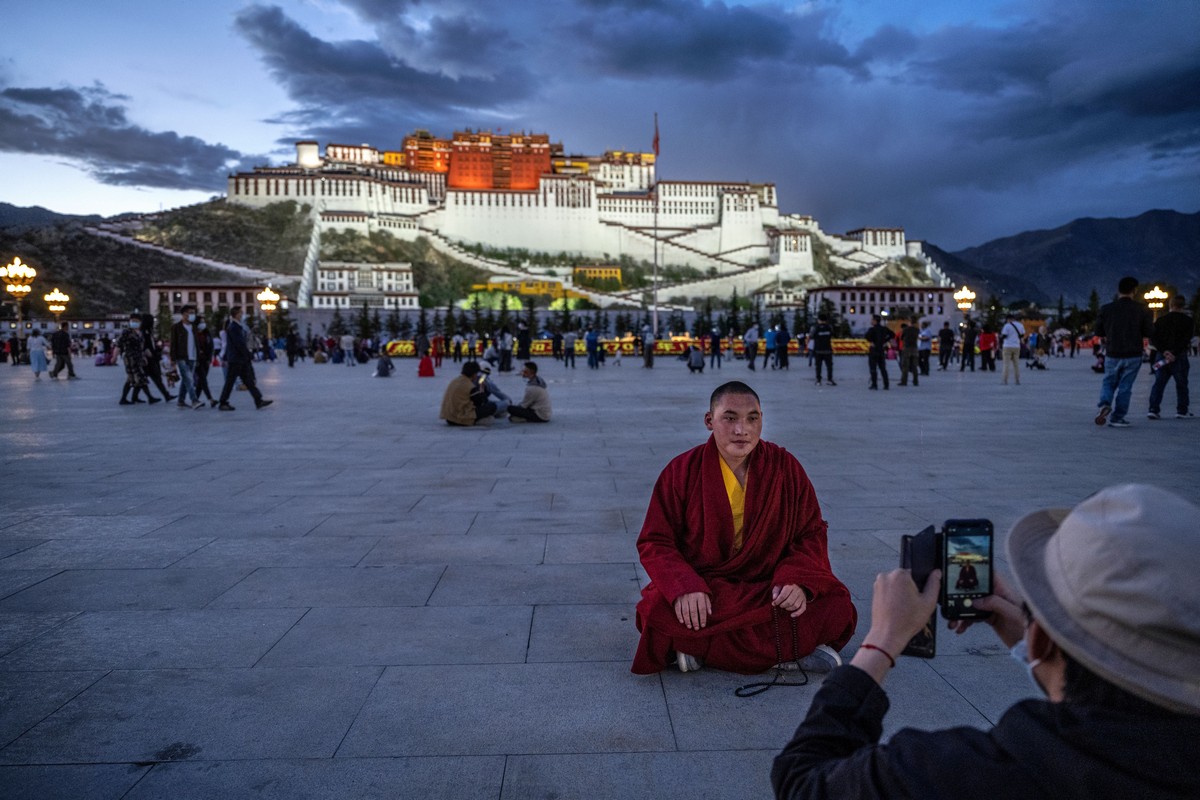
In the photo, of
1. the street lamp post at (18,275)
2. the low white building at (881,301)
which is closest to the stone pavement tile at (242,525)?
the street lamp post at (18,275)

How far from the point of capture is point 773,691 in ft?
9.42

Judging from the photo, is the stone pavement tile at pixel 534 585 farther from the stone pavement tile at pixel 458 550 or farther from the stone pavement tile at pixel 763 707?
the stone pavement tile at pixel 763 707

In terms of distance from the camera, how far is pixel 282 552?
4.63m

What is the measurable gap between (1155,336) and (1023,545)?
420 inches

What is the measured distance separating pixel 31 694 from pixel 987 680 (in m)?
3.09

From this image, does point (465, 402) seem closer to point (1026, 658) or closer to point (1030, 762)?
point (1026, 658)

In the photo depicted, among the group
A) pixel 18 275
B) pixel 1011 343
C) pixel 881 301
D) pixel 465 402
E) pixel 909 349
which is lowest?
pixel 465 402

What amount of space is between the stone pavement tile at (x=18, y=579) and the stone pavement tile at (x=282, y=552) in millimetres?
591

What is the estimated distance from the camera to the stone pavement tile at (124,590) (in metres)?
3.77

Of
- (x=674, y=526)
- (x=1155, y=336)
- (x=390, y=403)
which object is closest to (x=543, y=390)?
(x=390, y=403)

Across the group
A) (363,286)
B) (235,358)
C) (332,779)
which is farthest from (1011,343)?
(363,286)

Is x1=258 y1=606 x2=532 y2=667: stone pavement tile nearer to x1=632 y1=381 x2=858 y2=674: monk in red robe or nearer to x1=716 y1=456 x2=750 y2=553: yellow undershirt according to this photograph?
x1=632 y1=381 x2=858 y2=674: monk in red robe

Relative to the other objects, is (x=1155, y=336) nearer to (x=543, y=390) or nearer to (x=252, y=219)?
(x=543, y=390)

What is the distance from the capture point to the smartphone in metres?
1.43
